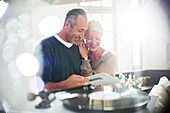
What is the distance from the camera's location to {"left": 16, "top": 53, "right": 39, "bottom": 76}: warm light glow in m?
1.31

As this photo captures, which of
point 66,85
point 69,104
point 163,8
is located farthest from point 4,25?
point 163,8

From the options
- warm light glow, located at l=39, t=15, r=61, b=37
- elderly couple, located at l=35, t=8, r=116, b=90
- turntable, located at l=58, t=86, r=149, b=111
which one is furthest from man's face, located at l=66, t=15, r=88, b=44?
turntable, located at l=58, t=86, r=149, b=111

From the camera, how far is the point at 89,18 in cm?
129

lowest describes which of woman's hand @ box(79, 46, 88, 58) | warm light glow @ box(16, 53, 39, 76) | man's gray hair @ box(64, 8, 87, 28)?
warm light glow @ box(16, 53, 39, 76)

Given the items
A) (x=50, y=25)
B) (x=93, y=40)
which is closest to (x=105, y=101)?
(x=93, y=40)

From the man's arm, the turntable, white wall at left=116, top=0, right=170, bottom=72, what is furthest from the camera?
white wall at left=116, top=0, right=170, bottom=72

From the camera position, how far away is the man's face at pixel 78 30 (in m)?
1.27

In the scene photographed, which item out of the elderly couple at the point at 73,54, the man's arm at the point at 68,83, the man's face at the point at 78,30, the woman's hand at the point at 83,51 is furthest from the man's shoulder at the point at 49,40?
the man's arm at the point at 68,83

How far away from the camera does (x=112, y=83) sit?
124 centimetres

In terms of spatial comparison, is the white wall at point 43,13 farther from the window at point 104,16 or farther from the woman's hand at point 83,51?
the woman's hand at point 83,51

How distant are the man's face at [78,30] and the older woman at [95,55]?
41 mm

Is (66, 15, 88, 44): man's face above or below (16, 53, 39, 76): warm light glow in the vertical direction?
above

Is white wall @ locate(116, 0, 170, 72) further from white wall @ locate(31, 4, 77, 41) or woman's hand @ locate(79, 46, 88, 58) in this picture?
white wall @ locate(31, 4, 77, 41)

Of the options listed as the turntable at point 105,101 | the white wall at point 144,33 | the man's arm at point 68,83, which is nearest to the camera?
the turntable at point 105,101
